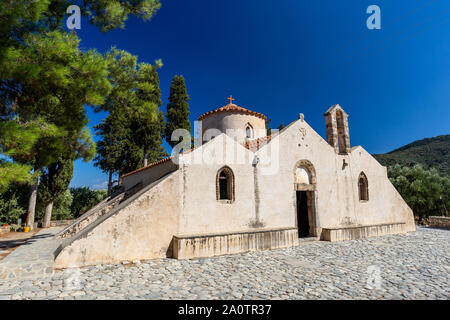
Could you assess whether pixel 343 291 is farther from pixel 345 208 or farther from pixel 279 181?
pixel 345 208

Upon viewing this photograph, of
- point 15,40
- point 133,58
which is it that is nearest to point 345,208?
point 133,58

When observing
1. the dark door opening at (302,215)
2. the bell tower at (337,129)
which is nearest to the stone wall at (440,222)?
the bell tower at (337,129)

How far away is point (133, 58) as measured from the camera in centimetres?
948

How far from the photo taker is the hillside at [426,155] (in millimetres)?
44812

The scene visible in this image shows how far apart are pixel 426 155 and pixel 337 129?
2026 inches

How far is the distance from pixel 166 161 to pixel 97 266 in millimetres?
5279

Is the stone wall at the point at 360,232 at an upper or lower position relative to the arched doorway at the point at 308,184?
lower

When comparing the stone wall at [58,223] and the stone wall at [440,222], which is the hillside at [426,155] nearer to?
the stone wall at [440,222]

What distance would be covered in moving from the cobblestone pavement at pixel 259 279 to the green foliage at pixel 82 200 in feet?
65.6

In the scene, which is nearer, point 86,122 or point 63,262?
point 63,262

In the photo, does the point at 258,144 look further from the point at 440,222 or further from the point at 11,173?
the point at 440,222

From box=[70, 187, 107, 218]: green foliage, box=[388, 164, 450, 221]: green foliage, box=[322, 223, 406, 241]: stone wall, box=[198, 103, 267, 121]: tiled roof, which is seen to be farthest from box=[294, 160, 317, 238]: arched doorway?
box=[70, 187, 107, 218]: green foliage

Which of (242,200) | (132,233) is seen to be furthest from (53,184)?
(242,200)

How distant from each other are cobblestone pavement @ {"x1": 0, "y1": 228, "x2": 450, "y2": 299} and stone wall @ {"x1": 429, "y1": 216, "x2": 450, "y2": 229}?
12116 mm
